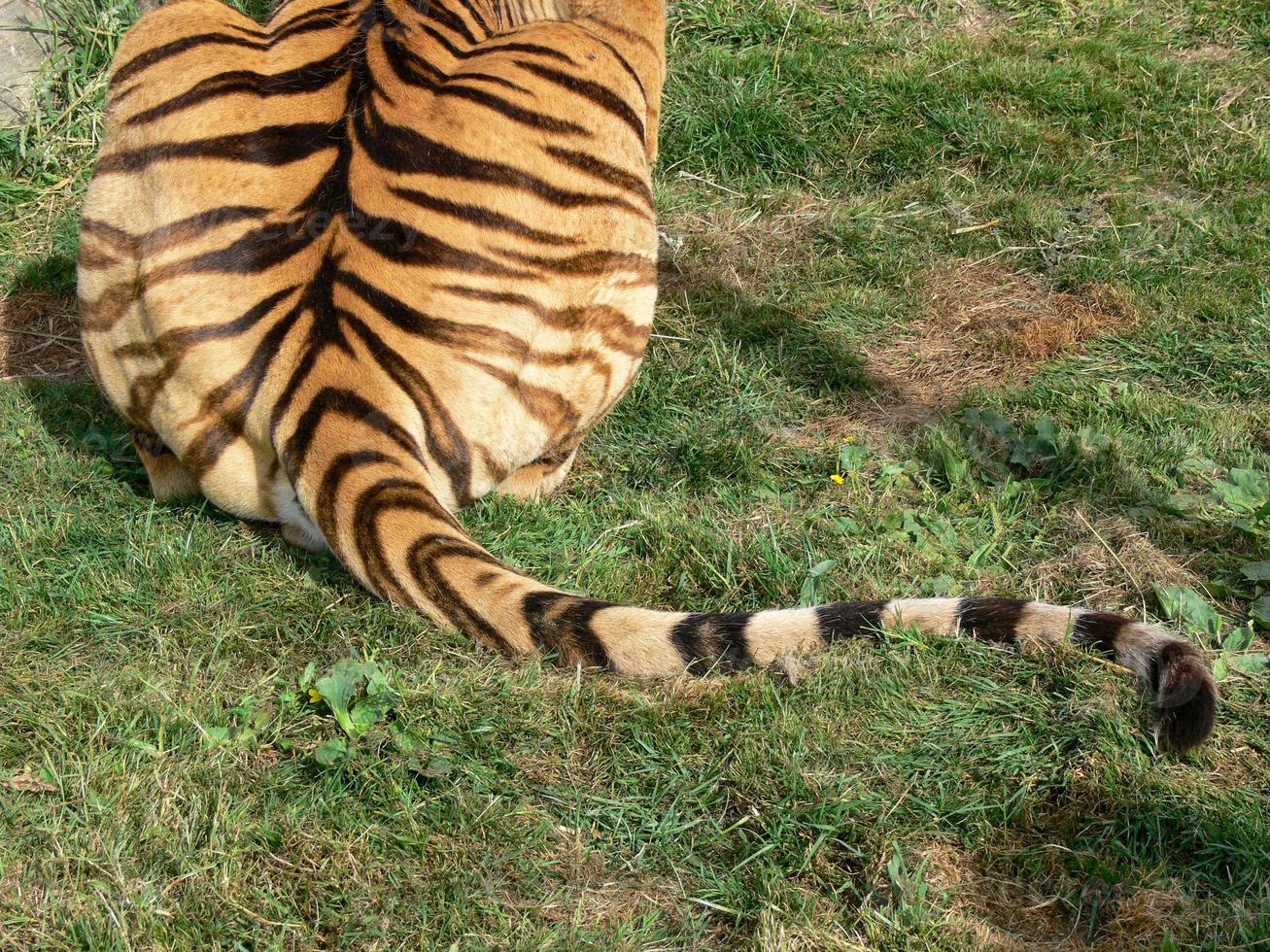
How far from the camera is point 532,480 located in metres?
4.32

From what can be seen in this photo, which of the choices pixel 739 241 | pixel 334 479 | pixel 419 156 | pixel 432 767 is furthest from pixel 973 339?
pixel 432 767

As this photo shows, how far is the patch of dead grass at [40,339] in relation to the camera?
17.3 ft

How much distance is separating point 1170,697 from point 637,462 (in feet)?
6.73

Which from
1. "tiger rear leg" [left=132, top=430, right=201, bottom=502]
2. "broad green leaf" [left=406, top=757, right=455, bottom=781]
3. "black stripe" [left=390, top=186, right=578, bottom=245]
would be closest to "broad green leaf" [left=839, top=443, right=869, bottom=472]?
"black stripe" [left=390, top=186, right=578, bottom=245]

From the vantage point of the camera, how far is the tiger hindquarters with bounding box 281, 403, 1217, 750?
334cm

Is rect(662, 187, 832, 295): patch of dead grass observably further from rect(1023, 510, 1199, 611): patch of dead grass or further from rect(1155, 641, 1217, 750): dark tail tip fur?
rect(1155, 641, 1217, 750): dark tail tip fur

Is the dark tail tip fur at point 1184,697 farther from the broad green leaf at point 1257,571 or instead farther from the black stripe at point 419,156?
the black stripe at point 419,156

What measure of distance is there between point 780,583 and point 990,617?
700 mm

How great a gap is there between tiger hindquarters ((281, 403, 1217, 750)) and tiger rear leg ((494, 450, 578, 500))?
80 cm

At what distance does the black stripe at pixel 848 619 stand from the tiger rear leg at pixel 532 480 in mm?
1252

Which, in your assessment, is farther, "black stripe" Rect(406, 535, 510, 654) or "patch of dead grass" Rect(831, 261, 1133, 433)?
"patch of dead grass" Rect(831, 261, 1133, 433)

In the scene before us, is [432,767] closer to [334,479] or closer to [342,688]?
[342,688]

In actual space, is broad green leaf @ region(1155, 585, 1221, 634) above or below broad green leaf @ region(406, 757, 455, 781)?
below

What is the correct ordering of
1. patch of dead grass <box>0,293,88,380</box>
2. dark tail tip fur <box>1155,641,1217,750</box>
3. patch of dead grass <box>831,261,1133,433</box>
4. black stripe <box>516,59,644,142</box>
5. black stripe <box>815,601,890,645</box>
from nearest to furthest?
dark tail tip fur <box>1155,641,1217,750</box>
black stripe <box>815,601,890,645</box>
black stripe <box>516,59,644,142</box>
patch of dead grass <box>831,261,1133,433</box>
patch of dead grass <box>0,293,88,380</box>
